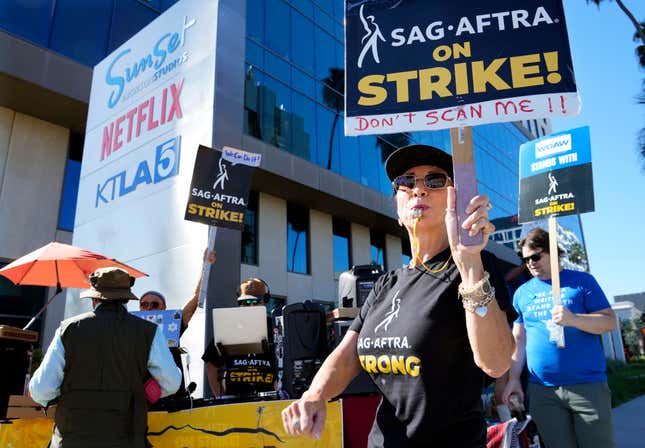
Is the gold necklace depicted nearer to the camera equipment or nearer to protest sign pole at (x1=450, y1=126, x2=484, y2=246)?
protest sign pole at (x1=450, y1=126, x2=484, y2=246)

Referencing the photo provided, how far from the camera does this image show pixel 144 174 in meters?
8.43

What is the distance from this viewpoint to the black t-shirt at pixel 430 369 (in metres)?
1.55

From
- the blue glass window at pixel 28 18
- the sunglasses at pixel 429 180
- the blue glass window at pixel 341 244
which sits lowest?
the sunglasses at pixel 429 180

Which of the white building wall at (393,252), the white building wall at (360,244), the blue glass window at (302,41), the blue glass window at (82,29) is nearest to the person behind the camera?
the blue glass window at (82,29)

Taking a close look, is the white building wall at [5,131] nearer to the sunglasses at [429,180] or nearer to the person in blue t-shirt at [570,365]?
the person in blue t-shirt at [570,365]

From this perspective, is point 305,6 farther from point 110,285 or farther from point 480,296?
point 480,296

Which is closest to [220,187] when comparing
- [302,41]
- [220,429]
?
[220,429]

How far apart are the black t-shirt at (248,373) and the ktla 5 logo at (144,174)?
4051 millimetres

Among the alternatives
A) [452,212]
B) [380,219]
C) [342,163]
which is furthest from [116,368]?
[380,219]

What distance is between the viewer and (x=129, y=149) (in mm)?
8984

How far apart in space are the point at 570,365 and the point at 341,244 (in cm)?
1512

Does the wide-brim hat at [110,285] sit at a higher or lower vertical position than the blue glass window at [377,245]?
lower

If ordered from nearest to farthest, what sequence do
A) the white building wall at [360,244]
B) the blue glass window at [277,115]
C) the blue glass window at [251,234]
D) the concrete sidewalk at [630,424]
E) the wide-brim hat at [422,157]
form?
the wide-brim hat at [422,157] → the concrete sidewalk at [630,424] → the blue glass window at [277,115] → the blue glass window at [251,234] → the white building wall at [360,244]

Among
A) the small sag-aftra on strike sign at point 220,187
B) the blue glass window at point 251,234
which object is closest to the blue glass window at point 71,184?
the blue glass window at point 251,234
